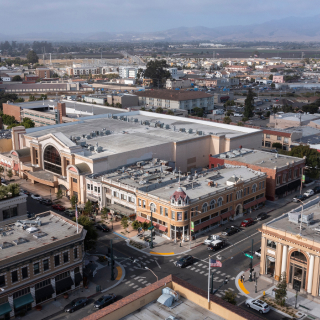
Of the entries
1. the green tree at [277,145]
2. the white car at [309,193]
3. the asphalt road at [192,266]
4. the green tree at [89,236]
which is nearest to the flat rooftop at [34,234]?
the green tree at [89,236]

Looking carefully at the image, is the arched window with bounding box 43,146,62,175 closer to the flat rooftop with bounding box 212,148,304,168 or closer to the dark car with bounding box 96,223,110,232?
the dark car with bounding box 96,223,110,232

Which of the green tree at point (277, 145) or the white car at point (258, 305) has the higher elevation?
the green tree at point (277, 145)

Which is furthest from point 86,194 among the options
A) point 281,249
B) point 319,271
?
point 319,271

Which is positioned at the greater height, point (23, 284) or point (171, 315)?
point (171, 315)

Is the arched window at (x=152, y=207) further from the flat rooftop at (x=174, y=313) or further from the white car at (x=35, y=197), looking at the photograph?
the flat rooftop at (x=174, y=313)

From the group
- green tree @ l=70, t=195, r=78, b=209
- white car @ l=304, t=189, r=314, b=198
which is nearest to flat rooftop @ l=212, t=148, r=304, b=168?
white car @ l=304, t=189, r=314, b=198

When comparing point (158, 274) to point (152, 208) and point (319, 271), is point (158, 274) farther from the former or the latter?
point (319, 271)

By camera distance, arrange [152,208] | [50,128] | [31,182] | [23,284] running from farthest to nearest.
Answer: [50,128] → [31,182] → [152,208] → [23,284]
